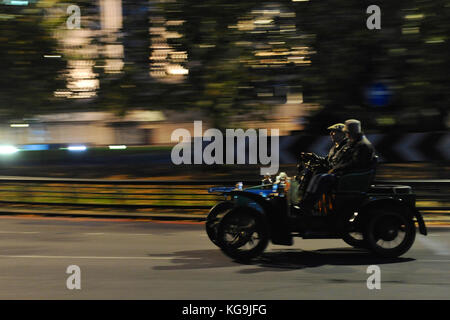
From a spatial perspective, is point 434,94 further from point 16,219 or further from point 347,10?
point 16,219

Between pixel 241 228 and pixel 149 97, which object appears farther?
pixel 149 97

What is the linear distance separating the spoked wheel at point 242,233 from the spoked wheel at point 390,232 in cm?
133

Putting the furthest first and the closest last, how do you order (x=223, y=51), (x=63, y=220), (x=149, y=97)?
(x=149, y=97) < (x=223, y=51) < (x=63, y=220)

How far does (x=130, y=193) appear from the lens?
13.9 m

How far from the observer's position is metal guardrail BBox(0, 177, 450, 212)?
12781 millimetres

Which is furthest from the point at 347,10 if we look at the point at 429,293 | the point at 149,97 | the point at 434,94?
the point at 429,293

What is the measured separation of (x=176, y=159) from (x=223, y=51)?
18.6ft

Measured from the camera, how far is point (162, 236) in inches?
414

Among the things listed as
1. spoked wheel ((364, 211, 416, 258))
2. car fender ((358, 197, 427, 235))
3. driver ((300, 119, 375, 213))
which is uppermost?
driver ((300, 119, 375, 213))

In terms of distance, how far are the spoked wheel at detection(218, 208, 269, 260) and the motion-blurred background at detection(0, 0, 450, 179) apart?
6353mm

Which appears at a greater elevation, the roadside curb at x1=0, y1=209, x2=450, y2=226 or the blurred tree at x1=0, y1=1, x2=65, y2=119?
the blurred tree at x1=0, y1=1, x2=65, y2=119

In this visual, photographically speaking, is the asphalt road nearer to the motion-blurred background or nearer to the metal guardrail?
the metal guardrail

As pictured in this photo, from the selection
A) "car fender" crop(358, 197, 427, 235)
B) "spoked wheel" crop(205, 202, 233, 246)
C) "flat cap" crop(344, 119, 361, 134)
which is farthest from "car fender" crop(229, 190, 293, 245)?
"flat cap" crop(344, 119, 361, 134)

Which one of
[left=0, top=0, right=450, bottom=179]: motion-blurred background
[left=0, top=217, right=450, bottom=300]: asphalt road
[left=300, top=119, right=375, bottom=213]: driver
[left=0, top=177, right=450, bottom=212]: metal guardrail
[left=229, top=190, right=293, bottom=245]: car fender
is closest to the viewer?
[left=0, top=217, right=450, bottom=300]: asphalt road
